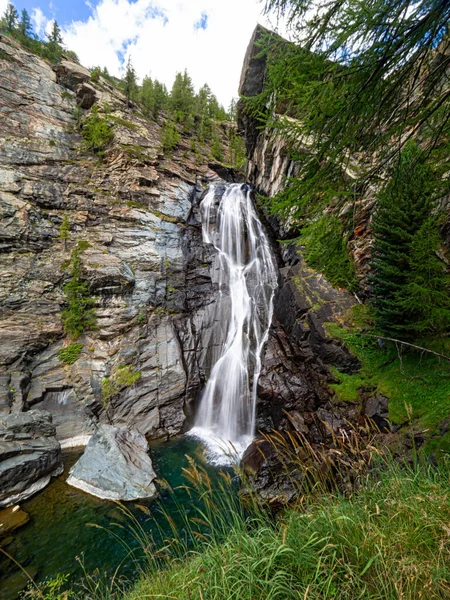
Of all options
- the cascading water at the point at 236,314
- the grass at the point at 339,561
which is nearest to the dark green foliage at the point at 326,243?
the grass at the point at 339,561

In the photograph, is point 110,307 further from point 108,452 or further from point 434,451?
point 434,451

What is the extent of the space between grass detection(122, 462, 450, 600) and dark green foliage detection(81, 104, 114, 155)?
70.7ft

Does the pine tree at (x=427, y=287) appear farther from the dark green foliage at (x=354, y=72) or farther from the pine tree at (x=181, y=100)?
the pine tree at (x=181, y=100)

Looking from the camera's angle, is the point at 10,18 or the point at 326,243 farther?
the point at 10,18

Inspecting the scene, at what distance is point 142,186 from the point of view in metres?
16.7

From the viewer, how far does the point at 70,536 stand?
18.4 feet

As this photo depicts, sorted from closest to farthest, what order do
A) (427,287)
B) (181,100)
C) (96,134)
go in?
(427,287)
(96,134)
(181,100)

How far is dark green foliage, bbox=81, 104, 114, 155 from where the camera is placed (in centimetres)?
1786

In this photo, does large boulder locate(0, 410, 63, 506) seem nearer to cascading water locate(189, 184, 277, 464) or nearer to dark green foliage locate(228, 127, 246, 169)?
cascading water locate(189, 184, 277, 464)

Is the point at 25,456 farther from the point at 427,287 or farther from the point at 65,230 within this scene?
the point at 427,287

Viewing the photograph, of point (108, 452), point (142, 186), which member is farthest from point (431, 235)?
point (142, 186)

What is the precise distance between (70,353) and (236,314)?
7.75 meters

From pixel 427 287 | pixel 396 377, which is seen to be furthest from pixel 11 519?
pixel 427 287

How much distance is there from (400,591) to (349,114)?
3.96 meters
